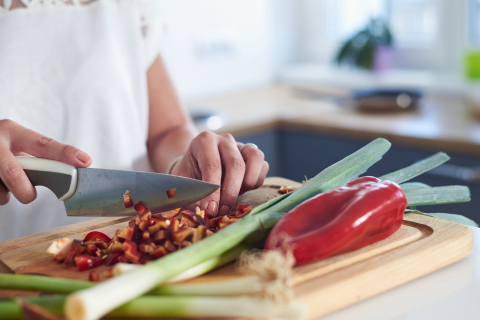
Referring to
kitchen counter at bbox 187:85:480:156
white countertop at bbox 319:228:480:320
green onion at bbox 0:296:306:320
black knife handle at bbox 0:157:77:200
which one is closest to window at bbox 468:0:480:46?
kitchen counter at bbox 187:85:480:156

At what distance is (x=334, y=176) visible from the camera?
0.86m

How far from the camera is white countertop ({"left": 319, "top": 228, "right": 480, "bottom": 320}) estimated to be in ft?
2.12

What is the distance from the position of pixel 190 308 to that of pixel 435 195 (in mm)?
543

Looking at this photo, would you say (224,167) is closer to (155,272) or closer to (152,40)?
(155,272)

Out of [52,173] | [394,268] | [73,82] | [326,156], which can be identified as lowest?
[326,156]

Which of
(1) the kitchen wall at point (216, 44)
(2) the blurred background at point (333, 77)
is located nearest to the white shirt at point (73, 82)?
(2) the blurred background at point (333, 77)

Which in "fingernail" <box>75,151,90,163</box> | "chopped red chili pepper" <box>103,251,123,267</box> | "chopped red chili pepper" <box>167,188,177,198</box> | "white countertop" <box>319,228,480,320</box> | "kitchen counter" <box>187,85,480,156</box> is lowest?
"kitchen counter" <box>187,85,480,156</box>

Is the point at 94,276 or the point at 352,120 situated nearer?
the point at 94,276

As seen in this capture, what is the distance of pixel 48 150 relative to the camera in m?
0.87

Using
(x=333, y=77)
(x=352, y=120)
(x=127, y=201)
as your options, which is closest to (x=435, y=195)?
(x=127, y=201)

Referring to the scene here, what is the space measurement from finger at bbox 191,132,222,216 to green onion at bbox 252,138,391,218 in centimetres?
15

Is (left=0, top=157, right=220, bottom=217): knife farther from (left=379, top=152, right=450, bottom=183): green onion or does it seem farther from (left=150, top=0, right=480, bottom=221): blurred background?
(left=150, top=0, right=480, bottom=221): blurred background

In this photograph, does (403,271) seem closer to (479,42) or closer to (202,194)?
(202,194)

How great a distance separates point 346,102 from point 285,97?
17.7 inches
